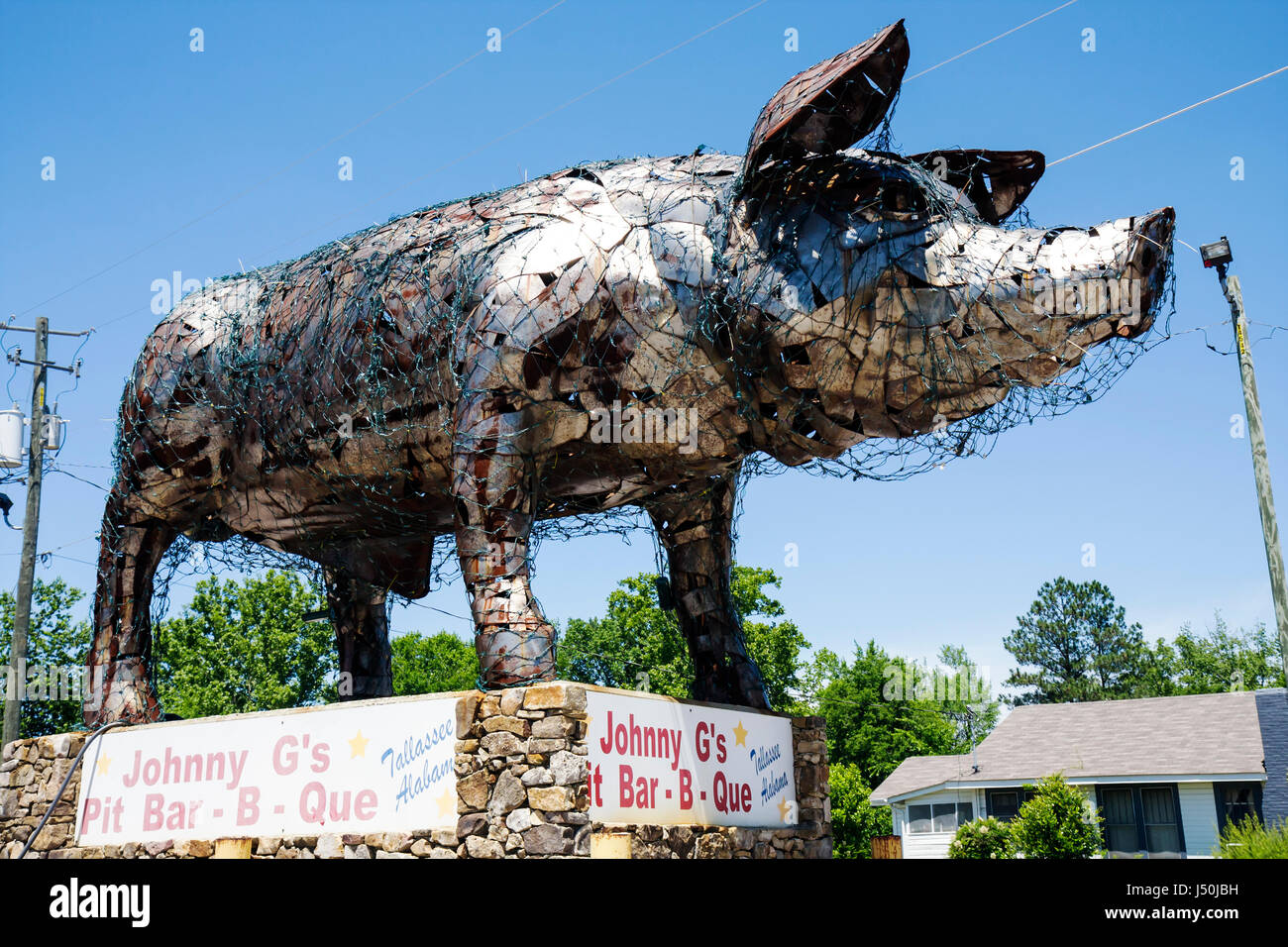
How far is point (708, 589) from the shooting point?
423 inches

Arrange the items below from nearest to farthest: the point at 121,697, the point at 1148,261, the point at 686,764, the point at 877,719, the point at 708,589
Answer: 1. the point at 1148,261
2. the point at 686,764
3. the point at 708,589
4. the point at 121,697
5. the point at 877,719

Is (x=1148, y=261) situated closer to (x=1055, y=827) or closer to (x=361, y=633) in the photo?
(x=361, y=633)

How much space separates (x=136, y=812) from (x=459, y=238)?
540 centimetres

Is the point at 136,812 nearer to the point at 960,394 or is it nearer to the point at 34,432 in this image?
the point at 960,394

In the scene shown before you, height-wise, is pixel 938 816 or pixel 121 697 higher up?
pixel 121 697

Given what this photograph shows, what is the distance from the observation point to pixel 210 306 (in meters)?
11.4

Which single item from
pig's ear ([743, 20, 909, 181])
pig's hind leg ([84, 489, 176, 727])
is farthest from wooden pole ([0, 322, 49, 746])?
pig's ear ([743, 20, 909, 181])

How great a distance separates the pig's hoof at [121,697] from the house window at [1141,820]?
895 inches

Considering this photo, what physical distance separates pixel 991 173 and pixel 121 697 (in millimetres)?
8790

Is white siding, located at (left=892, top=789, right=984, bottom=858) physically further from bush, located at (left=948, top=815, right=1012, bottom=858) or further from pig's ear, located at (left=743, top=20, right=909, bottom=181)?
pig's ear, located at (left=743, top=20, right=909, bottom=181)

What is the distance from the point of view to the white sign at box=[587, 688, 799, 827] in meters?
8.09

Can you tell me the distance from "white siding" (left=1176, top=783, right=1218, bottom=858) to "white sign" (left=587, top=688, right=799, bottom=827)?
19.8 m


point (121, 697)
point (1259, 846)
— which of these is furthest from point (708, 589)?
point (1259, 846)

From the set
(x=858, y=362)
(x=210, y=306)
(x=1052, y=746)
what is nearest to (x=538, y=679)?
(x=858, y=362)
